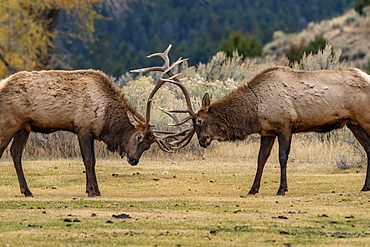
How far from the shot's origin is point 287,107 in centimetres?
1510

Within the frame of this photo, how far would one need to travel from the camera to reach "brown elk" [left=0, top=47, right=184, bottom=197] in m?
15.0

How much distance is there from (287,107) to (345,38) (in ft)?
161

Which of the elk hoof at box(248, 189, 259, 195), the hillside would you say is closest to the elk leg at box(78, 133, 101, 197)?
the elk hoof at box(248, 189, 259, 195)

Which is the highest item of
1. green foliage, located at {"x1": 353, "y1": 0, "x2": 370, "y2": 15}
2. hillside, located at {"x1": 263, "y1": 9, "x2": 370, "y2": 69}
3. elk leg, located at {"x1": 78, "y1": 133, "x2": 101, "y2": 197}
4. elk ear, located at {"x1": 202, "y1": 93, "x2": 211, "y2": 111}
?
green foliage, located at {"x1": 353, "y1": 0, "x2": 370, "y2": 15}

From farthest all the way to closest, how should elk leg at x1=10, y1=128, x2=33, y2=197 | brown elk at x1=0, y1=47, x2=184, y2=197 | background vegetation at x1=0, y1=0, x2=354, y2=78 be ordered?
background vegetation at x1=0, y1=0, x2=354, y2=78, elk leg at x1=10, y1=128, x2=33, y2=197, brown elk at x1=0, y1=47, x2=184, y2=197

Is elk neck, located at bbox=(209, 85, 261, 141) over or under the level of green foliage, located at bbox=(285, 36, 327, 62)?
under

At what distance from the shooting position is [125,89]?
87.1ft

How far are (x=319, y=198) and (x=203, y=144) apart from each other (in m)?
2.59

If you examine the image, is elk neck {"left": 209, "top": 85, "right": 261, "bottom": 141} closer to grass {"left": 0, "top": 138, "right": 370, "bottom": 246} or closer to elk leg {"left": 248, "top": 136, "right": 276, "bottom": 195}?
elk leg {"left": 248, "top": 136, "right": 276, "bottom": 195}

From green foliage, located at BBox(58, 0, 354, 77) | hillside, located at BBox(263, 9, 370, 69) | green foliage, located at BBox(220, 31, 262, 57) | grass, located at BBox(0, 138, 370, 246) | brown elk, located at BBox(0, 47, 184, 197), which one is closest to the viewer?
grass, located at BBox(0, 138, 370, 246)

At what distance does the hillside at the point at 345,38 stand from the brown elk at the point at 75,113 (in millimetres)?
40642

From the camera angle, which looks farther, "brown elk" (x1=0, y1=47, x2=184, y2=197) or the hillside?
the hillside

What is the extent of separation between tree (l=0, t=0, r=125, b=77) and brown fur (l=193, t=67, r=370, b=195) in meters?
22.0

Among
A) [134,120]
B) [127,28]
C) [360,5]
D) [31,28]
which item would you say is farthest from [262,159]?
[127,28]
